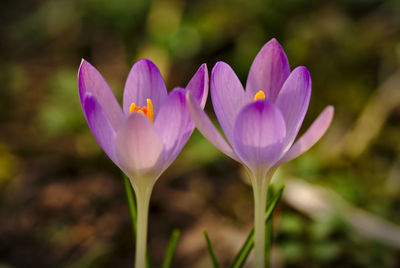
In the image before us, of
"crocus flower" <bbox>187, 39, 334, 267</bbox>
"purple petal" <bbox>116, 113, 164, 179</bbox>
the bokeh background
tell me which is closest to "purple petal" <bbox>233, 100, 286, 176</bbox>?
"crocus flower" <bbox>187, 39, 334, 267</bbox>

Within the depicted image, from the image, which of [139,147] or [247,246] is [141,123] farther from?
[247,246]

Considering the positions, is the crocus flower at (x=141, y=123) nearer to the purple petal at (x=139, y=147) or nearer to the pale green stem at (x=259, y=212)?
the purple petal at (x=139, y=147)

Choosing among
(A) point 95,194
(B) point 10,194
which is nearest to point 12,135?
(B) point 10,194

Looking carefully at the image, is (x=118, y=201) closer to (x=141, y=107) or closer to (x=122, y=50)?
(x=141, y=107)

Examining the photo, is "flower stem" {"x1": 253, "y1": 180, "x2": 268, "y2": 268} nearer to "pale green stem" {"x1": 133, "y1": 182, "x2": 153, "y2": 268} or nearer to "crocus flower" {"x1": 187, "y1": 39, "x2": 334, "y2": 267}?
"crocus flower" {"x1": 187, "y1": 39, "x2": 334, "y2": 267}

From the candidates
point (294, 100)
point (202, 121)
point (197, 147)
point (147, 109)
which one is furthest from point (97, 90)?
point (197, 147)

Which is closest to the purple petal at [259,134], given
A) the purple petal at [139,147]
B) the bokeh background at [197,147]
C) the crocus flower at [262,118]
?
the crocus flower at [262,118]
